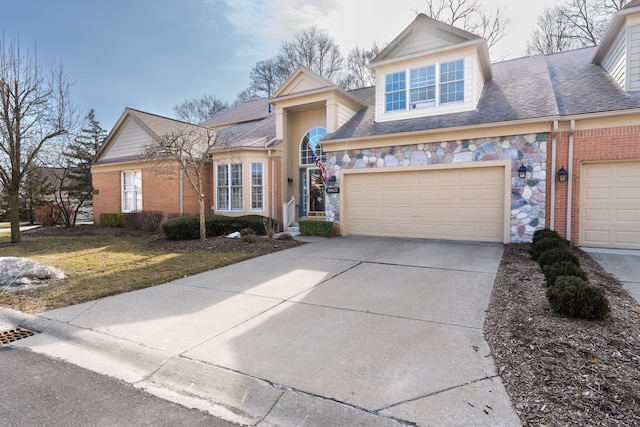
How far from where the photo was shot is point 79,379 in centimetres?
323

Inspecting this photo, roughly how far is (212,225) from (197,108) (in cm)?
3213

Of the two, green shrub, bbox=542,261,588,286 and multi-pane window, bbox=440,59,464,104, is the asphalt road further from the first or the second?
multi-pane window, bbox=440,59,464,104

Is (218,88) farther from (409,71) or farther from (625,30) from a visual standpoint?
(625,30)

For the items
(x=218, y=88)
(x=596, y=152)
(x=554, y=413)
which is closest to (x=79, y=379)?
(x=554, y=413)

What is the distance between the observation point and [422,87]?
39.3ft

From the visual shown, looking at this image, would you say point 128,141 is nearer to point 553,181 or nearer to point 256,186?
point 256,186

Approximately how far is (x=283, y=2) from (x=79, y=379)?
12.7m

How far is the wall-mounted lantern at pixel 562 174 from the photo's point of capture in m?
9.07

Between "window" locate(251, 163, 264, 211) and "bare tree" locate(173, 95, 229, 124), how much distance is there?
2859cm

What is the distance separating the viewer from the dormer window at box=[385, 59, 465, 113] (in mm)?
11453

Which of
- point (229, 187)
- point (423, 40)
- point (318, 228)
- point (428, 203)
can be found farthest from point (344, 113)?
point (229, 187)

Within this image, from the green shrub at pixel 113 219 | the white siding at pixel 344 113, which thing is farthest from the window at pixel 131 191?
the white siding at pixel 344 113

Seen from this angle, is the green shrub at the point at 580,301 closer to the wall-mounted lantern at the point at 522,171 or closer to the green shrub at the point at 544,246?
the green shrub at the point at 544,246

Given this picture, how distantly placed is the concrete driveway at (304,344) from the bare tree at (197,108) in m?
36.9
